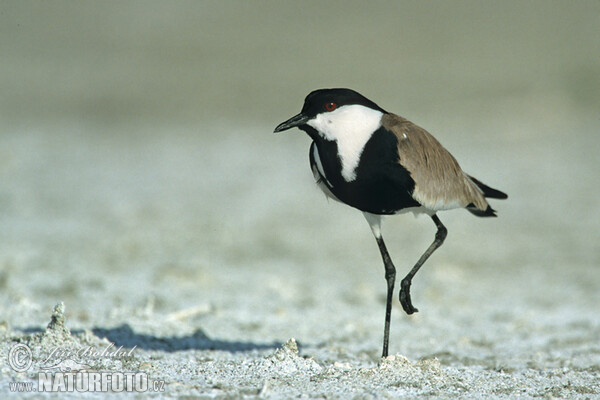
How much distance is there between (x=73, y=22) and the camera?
19.2 metres

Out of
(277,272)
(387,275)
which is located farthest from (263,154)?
(387,275)

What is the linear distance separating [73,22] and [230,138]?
7.99 metres

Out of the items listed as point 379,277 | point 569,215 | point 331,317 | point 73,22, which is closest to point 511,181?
point 569,215

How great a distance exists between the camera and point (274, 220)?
9.34m

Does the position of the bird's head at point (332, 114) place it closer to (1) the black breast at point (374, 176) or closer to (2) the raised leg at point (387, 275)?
(1) the black breast at point (374, 176)

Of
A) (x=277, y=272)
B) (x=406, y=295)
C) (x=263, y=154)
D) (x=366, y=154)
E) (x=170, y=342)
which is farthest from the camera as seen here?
(x=263, y=154)

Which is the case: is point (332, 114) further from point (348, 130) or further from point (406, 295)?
point (406, 295)

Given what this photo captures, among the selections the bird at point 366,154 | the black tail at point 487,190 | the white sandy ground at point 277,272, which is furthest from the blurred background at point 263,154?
the bird at point 366,154

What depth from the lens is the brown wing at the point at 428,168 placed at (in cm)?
434

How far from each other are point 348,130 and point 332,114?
0.41 ft

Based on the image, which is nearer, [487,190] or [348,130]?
[348,130]

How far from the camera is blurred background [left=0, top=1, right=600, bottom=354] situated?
7.30 meters

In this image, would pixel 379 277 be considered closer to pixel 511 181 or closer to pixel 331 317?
pixel 331 317

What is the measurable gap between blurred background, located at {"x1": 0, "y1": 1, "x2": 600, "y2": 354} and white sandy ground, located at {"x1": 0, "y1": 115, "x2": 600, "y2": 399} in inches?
1.5
